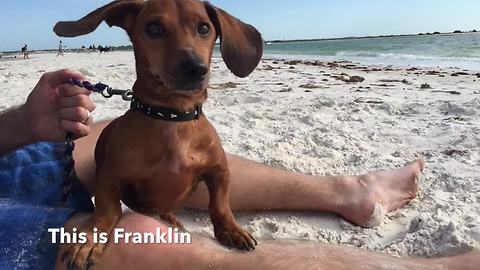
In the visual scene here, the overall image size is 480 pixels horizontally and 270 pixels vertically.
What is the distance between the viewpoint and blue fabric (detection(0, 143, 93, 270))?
139 centimetres

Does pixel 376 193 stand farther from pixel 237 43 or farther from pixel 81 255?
pixel 81 255

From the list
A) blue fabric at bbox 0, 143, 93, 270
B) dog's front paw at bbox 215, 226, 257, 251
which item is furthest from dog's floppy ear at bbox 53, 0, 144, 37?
dog's front paw at bbox 215, 226, 257, 251

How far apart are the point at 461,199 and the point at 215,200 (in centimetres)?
143

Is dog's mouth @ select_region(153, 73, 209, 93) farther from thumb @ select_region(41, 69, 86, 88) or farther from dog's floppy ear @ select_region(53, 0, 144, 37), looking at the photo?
thumb @ select_region(41, 69, 86, 88)

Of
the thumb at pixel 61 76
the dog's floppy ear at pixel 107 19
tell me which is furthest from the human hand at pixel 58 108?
the dog's floppy ear at pixel 107 19

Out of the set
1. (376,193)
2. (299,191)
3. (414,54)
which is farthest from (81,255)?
(414,54)

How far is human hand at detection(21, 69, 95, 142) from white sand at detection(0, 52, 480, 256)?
70 cm

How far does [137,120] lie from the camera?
1.60m

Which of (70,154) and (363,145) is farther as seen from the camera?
(363,145)

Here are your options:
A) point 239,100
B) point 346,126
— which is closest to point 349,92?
point 239,100

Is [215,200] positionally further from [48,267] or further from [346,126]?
[346,126]

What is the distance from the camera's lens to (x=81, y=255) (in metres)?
1.40

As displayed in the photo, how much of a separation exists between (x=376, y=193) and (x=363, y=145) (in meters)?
1.01

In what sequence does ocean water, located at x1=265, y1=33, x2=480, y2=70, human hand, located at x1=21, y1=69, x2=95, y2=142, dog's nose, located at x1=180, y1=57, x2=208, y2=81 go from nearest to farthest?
dog's nose, located at x1=180, y1=57, x2=208, y2=81 < human hand, located at x1=21, y1=69, x2=95, y2=142 < ocean water, located at x1=265, y1=33, x2=480, y2=70
